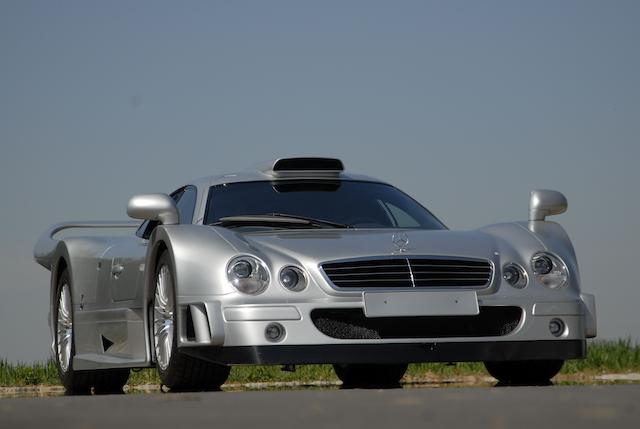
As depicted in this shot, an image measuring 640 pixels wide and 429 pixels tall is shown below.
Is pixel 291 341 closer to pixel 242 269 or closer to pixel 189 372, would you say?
pixel 242 269

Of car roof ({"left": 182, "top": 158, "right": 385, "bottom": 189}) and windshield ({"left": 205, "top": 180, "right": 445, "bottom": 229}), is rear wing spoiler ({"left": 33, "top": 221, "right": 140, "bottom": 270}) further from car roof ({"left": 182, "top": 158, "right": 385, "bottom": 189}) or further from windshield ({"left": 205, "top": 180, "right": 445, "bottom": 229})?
windshield ({"left": 205, "top": 180, "right": 445, "bottom": 229})

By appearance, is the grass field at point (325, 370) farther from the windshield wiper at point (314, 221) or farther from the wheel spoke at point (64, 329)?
the windshield wiper at point (314, 221)

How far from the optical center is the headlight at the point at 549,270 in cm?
978

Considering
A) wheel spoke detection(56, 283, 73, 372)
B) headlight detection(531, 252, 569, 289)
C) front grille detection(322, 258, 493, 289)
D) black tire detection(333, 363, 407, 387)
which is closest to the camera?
front grille detection(322, 258, 493, 289)

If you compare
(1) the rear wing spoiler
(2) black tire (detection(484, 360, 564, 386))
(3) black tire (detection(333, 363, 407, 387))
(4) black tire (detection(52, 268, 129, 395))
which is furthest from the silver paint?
(3) black tire (detection(333, 363, 407, 387))

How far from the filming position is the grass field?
43.7 feet

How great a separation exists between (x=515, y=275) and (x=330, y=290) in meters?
1.33

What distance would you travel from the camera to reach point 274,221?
33.9 feet

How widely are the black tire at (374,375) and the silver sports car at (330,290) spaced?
5.56ft

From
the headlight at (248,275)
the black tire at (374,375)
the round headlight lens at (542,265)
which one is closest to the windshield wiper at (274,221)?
the headlight at (248,275)

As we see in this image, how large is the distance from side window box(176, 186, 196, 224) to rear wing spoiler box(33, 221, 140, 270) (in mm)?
1527

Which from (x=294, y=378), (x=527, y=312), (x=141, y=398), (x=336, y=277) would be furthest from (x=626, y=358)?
(x=141, y=398)

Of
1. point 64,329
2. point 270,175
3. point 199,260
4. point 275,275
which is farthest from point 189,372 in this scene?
point 64,329

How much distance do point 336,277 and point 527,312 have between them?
1300 mm
